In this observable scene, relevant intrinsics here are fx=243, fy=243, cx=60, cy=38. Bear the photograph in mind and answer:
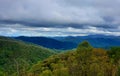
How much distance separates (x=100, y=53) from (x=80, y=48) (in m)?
45.2

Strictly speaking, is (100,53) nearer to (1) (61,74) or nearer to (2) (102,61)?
(2) (102,61)

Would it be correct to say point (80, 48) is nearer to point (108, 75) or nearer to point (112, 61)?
point (108, 75)

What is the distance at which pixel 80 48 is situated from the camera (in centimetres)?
9894

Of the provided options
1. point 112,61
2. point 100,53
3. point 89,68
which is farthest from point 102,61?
point 100,53

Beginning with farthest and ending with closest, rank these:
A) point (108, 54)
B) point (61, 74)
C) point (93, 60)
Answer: point (108, 54)
point (93, 60)
point (61, 74)

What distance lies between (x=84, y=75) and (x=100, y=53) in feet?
132

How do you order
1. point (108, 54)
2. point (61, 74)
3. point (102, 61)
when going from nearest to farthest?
1. point (61, 74)
2. point (102, 61)
3. point (108, 54)

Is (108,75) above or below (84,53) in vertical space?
below

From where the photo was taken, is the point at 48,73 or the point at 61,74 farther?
the point at 48,73

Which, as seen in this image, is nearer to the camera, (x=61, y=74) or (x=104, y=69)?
(x=61, y=74)

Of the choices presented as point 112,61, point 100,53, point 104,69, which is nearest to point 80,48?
point 104,69

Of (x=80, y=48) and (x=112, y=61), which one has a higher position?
(x=80, y=48)

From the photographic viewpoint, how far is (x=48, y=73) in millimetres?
109625

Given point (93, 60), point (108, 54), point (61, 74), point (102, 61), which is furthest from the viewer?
point (108, 54)
